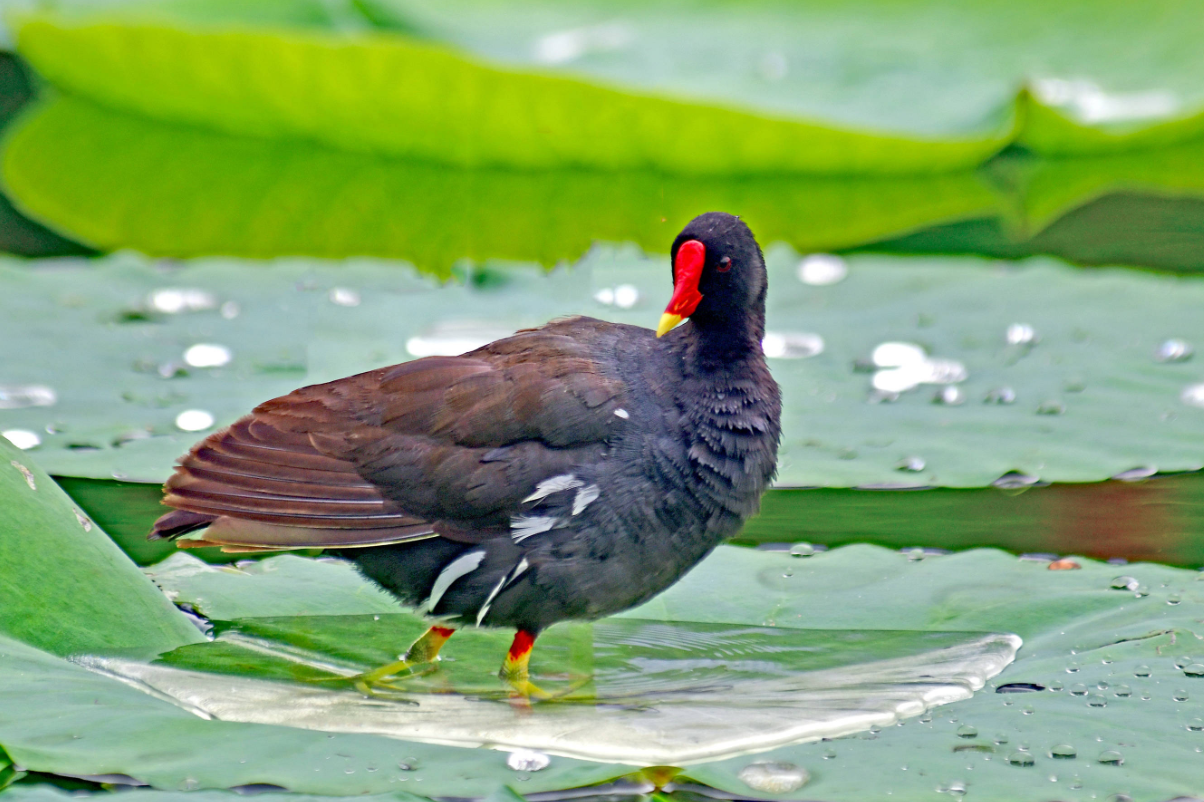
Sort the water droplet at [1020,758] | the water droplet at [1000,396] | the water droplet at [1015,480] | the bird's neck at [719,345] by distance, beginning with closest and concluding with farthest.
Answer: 1. the water droplet at [1020,758]
2. the bird's neck at [719,345]
3. the water droplet at [1015,480]
4. the water droplet at [1000,396]

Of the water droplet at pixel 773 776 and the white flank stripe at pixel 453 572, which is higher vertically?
the white flank stripe at pixel 453 572

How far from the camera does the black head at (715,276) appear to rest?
2.47 m

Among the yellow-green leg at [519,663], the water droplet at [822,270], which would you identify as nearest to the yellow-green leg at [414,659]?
the yellow-green leg at [519,663]

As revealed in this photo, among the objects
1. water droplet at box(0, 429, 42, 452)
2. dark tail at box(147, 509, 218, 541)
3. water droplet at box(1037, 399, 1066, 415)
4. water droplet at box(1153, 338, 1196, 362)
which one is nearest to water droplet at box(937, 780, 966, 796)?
dark tail at box(147, 509, 218, 541)

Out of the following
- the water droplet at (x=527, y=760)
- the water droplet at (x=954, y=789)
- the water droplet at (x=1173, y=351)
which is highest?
the water droplet at (x=1173, y=351)

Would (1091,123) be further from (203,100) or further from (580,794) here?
(580,794)

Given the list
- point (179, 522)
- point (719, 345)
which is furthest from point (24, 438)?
point (719, 345)

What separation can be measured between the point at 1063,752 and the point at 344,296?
254 cm

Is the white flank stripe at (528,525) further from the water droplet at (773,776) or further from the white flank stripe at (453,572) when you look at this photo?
the water droplet at (773,776)

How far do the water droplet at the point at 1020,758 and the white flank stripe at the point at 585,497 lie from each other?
2.64 feet

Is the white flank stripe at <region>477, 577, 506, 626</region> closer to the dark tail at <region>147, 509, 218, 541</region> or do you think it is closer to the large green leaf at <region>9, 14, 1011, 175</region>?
the dark tail at <region>147, 509, 218, 541</region>

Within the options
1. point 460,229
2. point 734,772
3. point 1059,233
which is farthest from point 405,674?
point 1059,233

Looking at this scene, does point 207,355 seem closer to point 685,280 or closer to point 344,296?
point 344,296

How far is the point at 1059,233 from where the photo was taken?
16.7 feet
